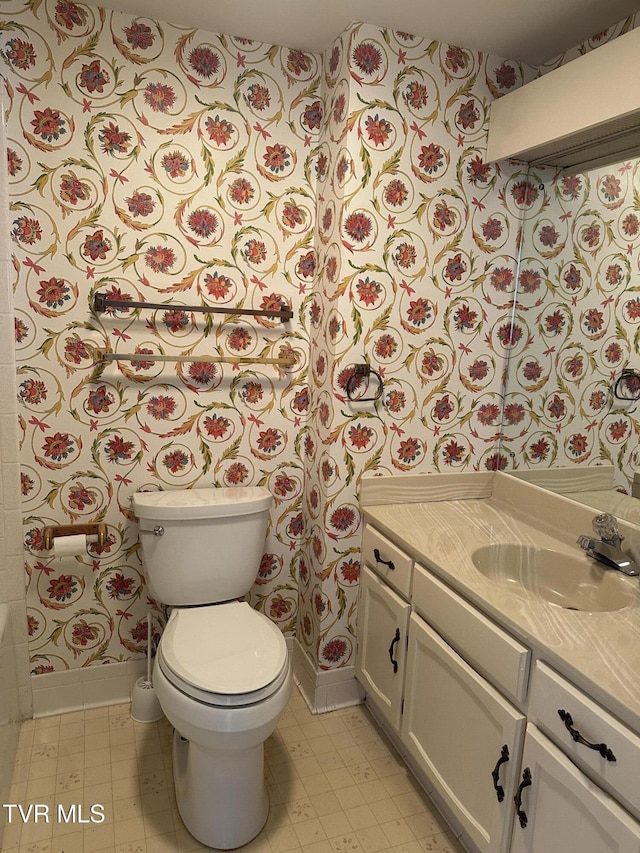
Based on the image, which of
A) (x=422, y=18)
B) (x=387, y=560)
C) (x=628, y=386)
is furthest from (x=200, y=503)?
(x=422, y=18)

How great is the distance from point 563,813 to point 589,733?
0.68 feet

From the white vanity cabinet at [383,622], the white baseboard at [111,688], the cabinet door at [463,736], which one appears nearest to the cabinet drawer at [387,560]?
the white vanity cabinet at [383,622]

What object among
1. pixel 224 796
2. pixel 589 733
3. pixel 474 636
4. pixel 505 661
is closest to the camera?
pixel 589 733

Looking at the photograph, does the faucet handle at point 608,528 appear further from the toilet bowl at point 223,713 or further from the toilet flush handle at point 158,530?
the toilet flush handle at point 158,530

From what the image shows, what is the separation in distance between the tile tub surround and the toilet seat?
0.51 m

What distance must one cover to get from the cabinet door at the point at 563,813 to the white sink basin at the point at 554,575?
0.43 metres

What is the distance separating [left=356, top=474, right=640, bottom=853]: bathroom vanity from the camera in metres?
1.12

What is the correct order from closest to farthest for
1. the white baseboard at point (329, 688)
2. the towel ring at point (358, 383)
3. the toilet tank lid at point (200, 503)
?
the toilet tank lid at point (200, 503) < the towel ring at point (358, 383) < the white baseboard at point (329, 688)

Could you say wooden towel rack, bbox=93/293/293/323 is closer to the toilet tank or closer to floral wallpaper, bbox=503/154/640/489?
the toilet tank

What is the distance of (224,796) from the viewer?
160 centimetres

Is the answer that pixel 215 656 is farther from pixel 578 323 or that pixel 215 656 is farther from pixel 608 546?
pixel 578 323

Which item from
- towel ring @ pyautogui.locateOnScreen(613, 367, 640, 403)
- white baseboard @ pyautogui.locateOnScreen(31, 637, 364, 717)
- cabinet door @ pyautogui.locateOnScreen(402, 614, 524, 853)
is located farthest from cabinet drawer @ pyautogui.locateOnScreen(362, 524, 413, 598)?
towel ring @ pyautogui.locateOnScreen(613, 367, 640, 403)

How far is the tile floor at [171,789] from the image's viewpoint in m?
1.62

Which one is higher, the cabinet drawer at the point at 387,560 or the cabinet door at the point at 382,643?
the cabinet drawer at the point at 387,560
